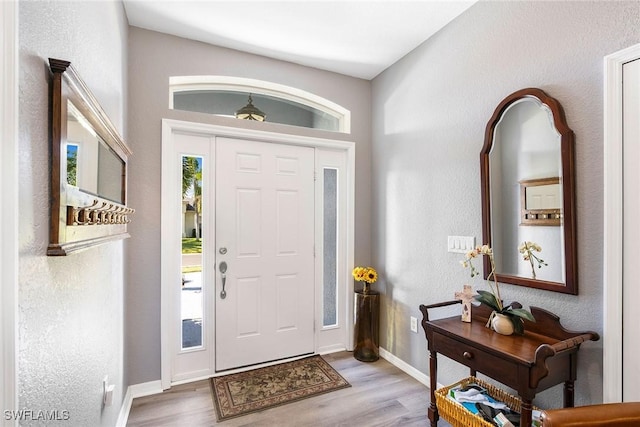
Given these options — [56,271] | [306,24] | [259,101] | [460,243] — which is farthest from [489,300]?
[259,101]

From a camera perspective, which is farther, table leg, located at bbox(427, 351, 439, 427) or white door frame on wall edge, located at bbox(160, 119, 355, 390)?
white door frame on wall edge, located at bbox(160, 119, 355, 390)

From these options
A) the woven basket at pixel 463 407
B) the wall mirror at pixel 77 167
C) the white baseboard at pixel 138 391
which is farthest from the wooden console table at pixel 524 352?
the white baseboard at pixel 138 391

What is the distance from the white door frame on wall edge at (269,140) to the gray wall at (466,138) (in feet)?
0.84

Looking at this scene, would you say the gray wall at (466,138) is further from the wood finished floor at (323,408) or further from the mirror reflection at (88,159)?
the mirror reflection at (88,159)

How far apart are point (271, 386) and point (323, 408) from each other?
18.7 inches

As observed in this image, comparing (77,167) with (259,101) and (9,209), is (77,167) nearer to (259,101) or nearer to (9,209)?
(9,209)

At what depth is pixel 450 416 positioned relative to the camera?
176 centimetres

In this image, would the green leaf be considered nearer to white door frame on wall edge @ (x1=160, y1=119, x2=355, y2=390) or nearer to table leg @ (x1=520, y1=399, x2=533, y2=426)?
table leg @ (x1=520, y1=399, x2=533, y2=426)

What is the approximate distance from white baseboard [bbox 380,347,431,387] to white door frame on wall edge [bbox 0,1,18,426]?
95.9 inches

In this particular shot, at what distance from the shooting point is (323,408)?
2.16 meters

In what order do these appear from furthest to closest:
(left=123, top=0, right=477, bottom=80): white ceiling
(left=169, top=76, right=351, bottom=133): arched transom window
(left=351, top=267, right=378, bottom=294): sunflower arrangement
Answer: (left=351, top=267, right=378, bottom=294): sunflower arrangement → (left=169, top=76, right=351, bottom=133): arched transom window → (left=123, top=0, right=477, bottom=80): white ceiling

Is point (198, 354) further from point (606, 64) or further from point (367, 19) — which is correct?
point (606, 64)

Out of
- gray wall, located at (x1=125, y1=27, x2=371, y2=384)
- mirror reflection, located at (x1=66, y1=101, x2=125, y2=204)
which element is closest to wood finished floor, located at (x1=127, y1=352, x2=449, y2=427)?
gray wall, located at (x1=125, y1=27, x2=371, y2=384)

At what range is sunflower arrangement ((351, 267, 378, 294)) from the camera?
2.92 meters
